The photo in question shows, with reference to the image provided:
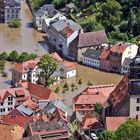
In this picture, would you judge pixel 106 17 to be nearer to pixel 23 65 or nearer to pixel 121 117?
pixel 23 65

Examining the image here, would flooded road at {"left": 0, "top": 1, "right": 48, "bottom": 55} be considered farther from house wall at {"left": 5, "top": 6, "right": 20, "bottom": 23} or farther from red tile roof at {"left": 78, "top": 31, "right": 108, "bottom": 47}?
red tile roof at {"left": 78, "top": 31, "right": 108, "bottom": 47}


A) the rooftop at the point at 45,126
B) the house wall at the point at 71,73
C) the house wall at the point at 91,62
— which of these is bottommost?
the rooftop at the point at 45,126

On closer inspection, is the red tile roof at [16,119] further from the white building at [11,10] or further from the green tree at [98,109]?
the white building at [11,10]

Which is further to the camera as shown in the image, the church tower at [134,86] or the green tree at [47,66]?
the green tree at [47,66]

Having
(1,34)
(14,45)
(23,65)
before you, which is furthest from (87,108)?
(1,34)

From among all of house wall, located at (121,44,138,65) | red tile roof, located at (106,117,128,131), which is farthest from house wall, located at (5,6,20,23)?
red tile roof, located at (106,117,128,131)

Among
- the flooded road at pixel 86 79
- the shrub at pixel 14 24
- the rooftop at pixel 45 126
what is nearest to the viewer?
the rooftop at pixel 45 126

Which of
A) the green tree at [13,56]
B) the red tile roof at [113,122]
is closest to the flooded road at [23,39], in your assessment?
the green tree at [13,56]

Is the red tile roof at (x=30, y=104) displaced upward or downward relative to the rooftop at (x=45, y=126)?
upward
